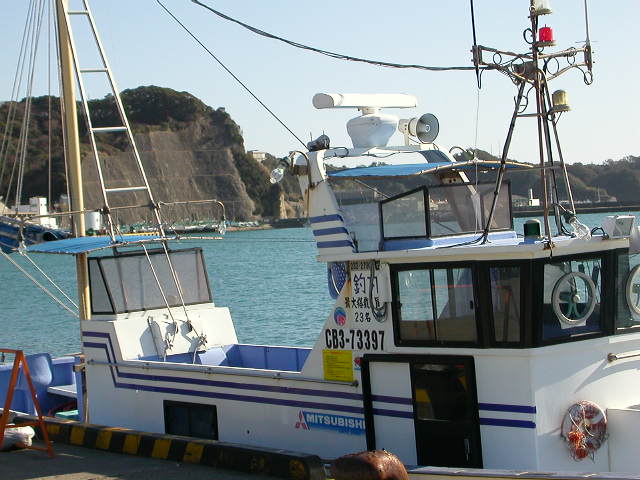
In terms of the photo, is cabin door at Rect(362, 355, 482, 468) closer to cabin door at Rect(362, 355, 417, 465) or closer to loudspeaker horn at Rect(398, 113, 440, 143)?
cabin door at Rect(362, 355, 417, 465)

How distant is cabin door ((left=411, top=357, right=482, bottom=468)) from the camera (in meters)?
8.54

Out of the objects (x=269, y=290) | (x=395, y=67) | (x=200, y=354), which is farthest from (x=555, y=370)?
(x=269, y=290)

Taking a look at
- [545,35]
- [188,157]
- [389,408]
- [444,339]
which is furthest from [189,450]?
[188,157]

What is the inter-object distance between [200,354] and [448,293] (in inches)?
176

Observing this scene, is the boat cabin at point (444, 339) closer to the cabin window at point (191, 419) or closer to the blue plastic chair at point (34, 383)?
the cabin window at point (191, 419)

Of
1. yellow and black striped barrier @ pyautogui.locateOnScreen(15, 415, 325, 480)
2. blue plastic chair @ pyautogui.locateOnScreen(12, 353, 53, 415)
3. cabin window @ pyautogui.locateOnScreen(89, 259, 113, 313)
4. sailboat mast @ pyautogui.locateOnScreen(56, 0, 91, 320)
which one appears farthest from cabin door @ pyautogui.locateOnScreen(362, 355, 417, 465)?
blue plastic chair @ pyautogui.locateOnScreen(12, 353, 53, 415)

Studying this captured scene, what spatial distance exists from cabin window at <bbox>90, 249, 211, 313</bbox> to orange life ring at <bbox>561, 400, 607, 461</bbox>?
17.5 feet

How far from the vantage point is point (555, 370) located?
332 inches

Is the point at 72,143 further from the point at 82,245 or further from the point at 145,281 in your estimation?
the point at 145,281

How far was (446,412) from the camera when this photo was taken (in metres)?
8.69

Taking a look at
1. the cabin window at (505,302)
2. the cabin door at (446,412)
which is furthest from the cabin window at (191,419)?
the cabin window at (505,302)

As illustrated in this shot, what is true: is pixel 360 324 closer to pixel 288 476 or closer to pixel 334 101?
pixel 288 476

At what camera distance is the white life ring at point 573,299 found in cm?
844

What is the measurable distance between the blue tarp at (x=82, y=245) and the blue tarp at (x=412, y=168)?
3252 millimetres
